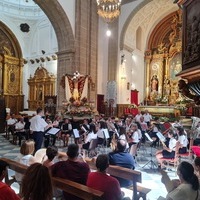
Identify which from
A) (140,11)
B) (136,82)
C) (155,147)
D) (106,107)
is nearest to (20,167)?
(155,147)

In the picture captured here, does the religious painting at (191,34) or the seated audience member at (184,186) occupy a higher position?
the religious painting at (191,34)

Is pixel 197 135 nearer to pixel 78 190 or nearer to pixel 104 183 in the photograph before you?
pixel 104 183

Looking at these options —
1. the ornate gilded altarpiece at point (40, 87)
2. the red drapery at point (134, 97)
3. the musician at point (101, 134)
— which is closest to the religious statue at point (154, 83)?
the red drapery at point (134, 97)

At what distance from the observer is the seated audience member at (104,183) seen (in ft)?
8.57

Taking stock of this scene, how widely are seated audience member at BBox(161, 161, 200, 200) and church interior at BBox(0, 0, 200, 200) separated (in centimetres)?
470

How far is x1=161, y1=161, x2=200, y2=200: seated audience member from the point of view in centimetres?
229

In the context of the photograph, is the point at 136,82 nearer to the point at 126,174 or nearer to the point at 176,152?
the point at 176,152

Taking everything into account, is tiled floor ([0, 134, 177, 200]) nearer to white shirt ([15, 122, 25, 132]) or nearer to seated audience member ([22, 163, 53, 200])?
white shirt ([15, 122, 25, 132])

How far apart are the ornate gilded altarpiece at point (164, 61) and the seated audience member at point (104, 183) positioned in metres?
16.6

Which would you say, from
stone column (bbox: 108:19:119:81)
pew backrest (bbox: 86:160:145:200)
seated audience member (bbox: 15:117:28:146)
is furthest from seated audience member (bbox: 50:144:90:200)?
stone column (bbox: 108:19:119:81)

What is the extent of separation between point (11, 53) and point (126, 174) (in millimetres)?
19286

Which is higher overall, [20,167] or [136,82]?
[136,82]

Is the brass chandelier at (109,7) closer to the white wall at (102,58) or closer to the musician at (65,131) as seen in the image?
the musician at (65,131)

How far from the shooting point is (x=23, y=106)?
20.5 m
